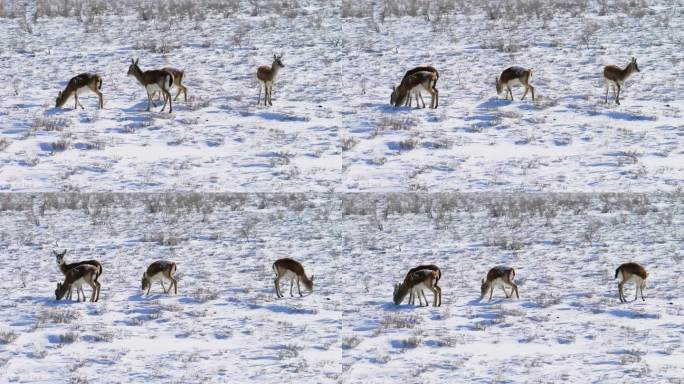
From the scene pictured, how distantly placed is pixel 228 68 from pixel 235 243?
24.1 ft

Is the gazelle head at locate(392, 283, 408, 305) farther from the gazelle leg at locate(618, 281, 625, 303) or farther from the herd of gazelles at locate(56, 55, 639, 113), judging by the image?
the herd of gazelles at locate(56, 55, 639, 113)

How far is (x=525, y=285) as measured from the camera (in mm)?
20094

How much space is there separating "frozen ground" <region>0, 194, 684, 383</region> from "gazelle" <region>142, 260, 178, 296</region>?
263 mm

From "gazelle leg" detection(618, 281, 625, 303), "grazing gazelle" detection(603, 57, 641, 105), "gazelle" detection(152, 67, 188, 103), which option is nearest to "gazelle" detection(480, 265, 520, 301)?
"gazelle leg" detection(618, 281, 625, 303)

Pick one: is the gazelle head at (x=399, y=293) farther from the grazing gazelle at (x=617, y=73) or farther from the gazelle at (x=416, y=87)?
the grazing gazelle at (x=617, y=73)

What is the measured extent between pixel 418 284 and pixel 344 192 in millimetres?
4917

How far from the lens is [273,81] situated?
85.3ft

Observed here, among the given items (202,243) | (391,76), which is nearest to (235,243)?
(202,243)

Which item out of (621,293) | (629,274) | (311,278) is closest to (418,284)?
(311,278)

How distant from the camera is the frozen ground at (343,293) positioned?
1719 centimetres

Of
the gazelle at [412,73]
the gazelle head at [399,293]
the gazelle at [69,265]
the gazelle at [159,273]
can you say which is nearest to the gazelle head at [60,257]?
the gazelle at [69,265]

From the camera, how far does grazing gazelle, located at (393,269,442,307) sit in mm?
19219

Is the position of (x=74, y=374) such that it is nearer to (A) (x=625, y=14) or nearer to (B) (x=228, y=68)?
(B) (x=228, y=68)

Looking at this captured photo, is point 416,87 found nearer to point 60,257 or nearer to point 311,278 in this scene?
point 311,278
